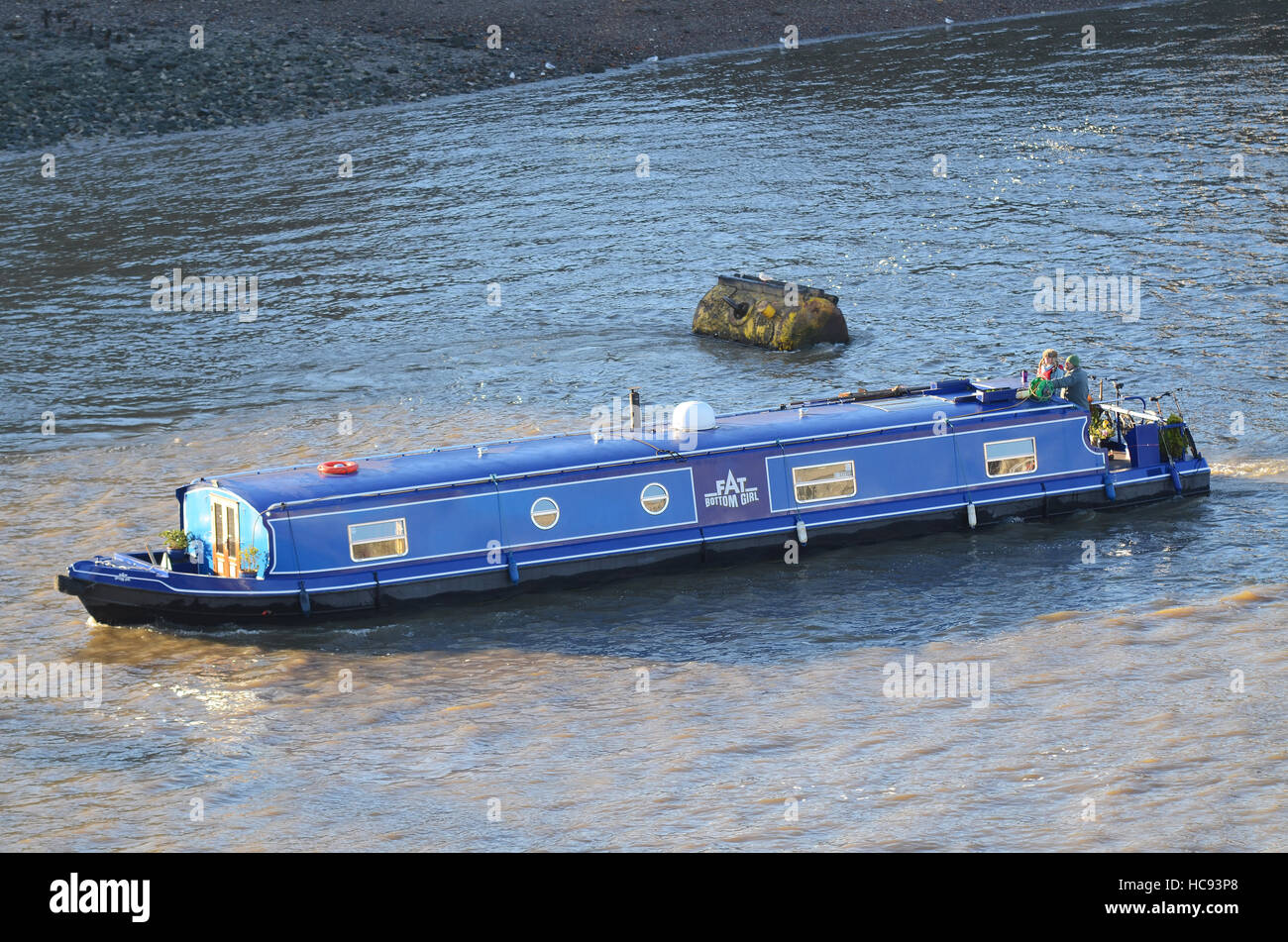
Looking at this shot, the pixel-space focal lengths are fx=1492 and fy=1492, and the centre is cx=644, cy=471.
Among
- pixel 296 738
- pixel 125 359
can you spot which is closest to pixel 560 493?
pixel 296 738

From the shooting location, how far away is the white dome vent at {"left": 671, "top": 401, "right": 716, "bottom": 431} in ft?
89.0

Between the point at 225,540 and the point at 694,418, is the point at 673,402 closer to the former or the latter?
the point at 694,418

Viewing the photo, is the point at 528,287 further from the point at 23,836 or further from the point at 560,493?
the point at 23,836

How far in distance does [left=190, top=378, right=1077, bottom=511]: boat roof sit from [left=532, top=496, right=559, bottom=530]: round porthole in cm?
53

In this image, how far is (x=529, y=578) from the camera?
25.7m

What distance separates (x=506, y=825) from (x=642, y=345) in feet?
75.3

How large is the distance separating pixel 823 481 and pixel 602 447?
411cm

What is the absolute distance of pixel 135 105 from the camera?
213 feet

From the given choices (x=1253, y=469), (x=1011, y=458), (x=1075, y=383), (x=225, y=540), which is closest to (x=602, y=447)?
(x=225, y=540)

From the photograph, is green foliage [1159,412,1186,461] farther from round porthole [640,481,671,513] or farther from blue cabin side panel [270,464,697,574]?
round porthole [640,481,671,513]

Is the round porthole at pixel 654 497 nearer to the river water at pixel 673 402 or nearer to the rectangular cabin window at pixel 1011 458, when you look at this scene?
the river water at pixel 673 402

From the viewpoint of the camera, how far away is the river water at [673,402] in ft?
62.6

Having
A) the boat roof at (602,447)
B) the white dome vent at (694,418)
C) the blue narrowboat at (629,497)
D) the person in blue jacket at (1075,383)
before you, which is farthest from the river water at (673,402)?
the white dome vent at (694,418)

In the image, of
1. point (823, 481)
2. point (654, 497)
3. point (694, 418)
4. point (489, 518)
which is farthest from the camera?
point (823, 481)
